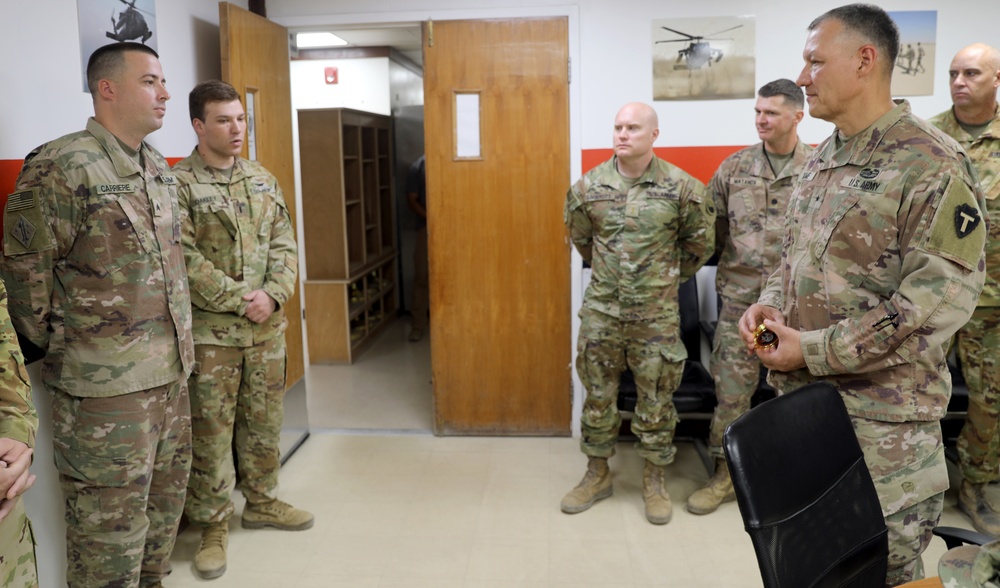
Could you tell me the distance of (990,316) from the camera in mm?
3318

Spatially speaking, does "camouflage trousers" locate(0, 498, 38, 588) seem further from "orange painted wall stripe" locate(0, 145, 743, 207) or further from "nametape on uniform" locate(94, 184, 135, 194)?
"orange painted wall stripe" locate(0, 145, 743, 207)

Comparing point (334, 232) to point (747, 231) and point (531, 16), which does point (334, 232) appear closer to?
point (531, 16)

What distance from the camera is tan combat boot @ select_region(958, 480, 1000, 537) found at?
3250mm

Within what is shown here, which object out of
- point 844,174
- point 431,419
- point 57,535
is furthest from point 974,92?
point 57,535

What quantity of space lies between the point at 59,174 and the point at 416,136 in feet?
18.7

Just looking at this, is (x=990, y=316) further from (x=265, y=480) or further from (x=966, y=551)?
(x=265, y=480)

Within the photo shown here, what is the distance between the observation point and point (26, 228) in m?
2.24

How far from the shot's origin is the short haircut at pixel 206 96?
303 cm

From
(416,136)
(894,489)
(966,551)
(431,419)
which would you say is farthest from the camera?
(416,136)

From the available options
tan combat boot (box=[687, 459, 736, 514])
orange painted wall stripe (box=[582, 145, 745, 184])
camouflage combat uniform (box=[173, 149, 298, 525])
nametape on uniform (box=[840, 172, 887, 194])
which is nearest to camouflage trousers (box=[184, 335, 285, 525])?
camouflage combat uniform (box=[173, 149, 298, 525])

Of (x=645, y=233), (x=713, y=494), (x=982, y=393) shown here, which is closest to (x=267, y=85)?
(x=645, y=233)

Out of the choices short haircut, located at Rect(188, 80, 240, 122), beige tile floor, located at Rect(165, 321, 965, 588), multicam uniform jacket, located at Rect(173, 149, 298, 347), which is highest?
short haircut, located at Rect(188, 80, 240, 122)

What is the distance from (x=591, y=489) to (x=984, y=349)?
1.76 m

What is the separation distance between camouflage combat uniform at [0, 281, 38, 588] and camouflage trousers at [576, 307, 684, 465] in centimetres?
225
